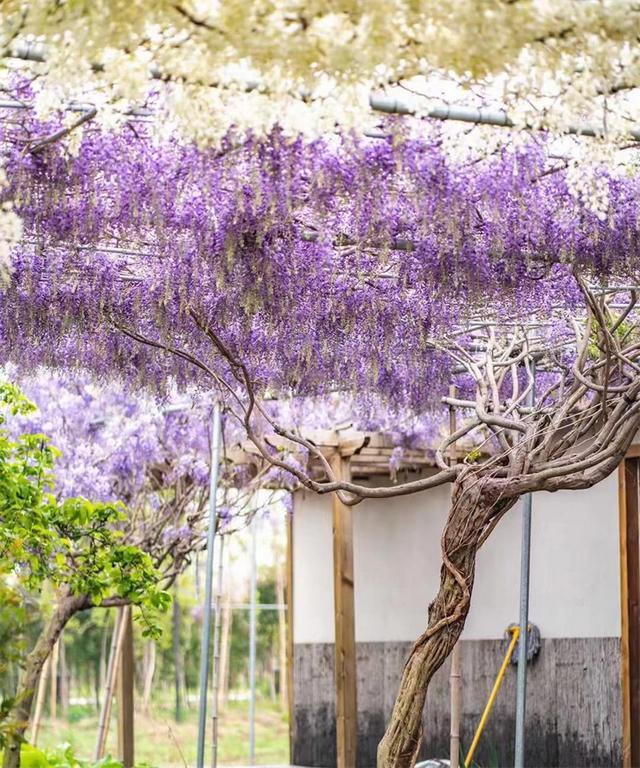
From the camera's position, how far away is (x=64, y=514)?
569cm

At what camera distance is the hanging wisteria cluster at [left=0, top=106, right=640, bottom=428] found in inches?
180

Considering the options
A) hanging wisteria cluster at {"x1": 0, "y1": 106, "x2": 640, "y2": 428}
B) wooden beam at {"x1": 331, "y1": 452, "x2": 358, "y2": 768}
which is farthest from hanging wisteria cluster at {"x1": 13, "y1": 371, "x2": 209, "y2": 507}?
hanging wisteria cluster at {"x1": 0, "y1": 106, "x2": 640, "y2": 428}

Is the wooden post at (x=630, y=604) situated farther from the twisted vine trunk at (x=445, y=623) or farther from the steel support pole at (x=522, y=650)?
the twisted vine trunk at (x=445, y=623)

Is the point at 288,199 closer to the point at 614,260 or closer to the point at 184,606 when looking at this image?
the point at 614,260

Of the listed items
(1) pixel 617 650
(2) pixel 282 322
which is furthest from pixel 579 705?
(2) pixel 282 322

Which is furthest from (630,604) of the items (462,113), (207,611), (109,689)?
(462,113)

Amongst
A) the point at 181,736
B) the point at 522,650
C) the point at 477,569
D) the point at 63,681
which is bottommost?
the point at 181,736

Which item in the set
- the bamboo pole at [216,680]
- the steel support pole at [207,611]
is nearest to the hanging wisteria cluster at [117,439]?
the bamboo pole at [216,680]

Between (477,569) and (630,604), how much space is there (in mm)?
1969

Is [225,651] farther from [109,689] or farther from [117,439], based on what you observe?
[117,439]

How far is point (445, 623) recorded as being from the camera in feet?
18.6

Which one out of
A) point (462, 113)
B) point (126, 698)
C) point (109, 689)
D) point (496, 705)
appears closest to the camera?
point (462, 113)

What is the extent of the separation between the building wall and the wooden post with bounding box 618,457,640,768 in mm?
469

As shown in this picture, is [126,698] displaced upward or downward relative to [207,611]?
downward
